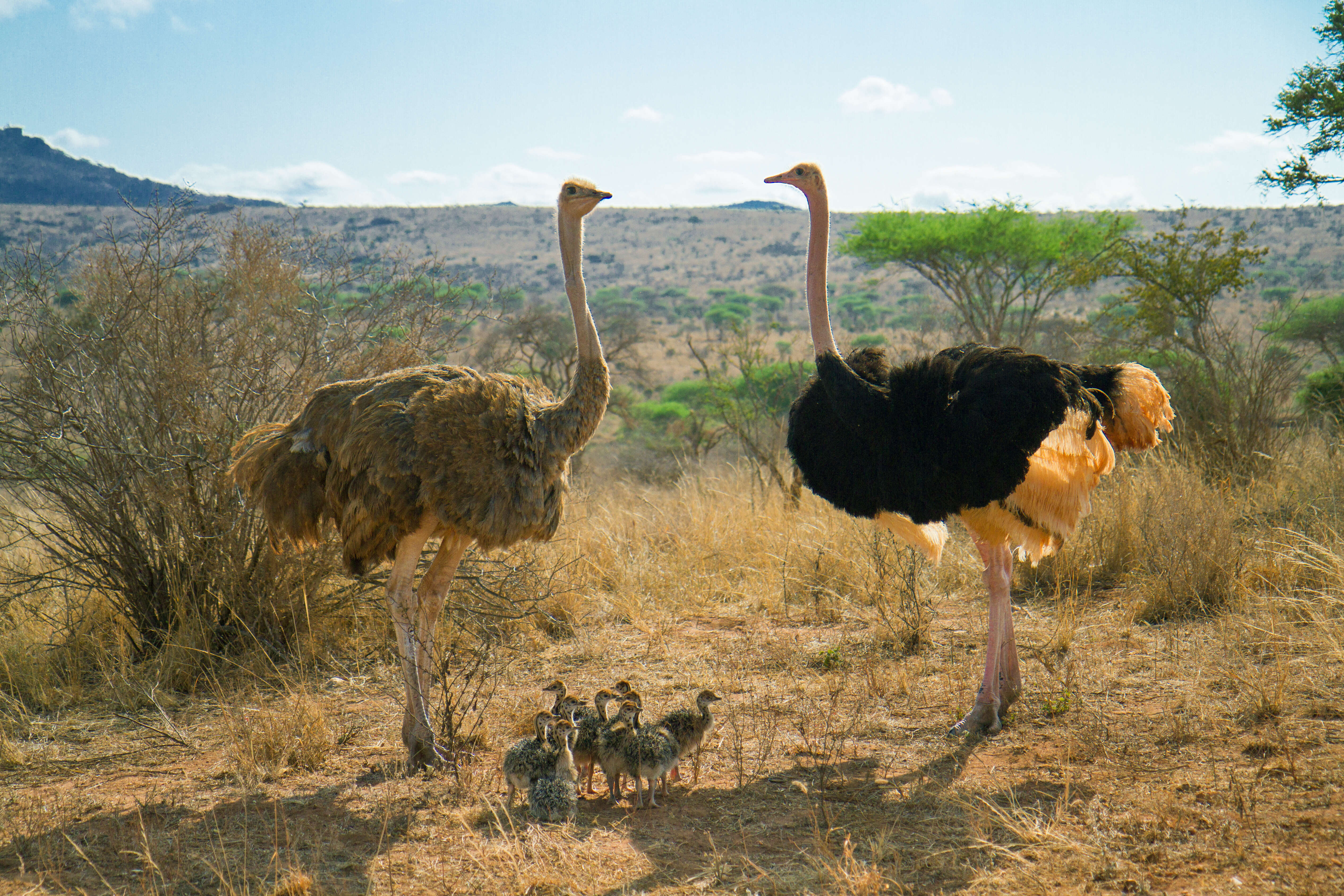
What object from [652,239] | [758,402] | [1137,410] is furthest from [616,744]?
[652,239]

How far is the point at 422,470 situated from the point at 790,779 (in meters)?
2.03

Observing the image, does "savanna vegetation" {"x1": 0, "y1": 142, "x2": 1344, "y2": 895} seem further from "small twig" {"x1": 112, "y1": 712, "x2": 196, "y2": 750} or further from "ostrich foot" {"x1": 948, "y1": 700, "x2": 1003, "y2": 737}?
"ostrich foot" {"x1": 948, "y1": 700, "x2": 1003, "y2": 737}

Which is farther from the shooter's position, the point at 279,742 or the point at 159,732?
the point at 159,732

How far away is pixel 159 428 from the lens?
5.51 meters

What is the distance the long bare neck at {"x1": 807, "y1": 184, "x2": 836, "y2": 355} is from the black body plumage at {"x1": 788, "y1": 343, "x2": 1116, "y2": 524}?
0.18 meters

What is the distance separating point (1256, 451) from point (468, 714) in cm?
691

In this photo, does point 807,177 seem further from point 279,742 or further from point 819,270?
point 279,742

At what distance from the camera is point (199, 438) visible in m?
5.59

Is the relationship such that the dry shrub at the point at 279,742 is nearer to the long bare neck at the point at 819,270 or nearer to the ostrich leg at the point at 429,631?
the ostrich leg at the point at 429,631

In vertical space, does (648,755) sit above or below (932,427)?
below

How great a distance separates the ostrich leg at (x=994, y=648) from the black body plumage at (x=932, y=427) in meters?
0.54

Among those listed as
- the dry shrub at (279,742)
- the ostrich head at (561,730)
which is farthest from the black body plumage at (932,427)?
the dry shrub at (279,742)

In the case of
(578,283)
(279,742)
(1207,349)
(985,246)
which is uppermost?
(985,246)

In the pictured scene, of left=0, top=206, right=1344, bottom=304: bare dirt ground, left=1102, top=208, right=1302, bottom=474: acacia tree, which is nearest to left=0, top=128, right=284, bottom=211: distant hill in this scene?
left=0, top=206, right=1344, bottom=304: bare dirt ground
